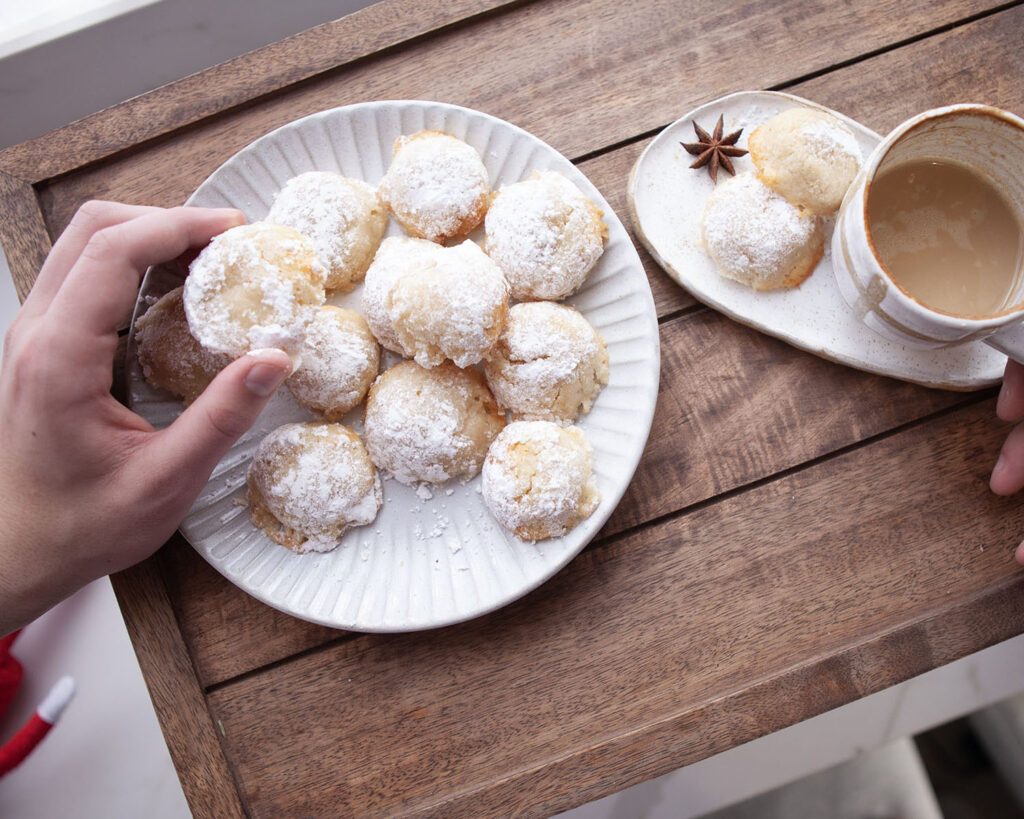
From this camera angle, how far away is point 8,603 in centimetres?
104

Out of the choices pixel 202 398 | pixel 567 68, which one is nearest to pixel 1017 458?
pixel 567 68

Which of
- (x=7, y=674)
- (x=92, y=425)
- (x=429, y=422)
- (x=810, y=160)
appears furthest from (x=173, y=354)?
(x=7, y=674)

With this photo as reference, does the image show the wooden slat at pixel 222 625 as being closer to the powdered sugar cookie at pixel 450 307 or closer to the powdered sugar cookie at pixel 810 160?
the powdered sugar cookie at pixel 450 307

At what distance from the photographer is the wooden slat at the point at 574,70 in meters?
1.25

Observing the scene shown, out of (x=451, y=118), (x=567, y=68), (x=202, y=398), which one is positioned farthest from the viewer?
(x=567, y=68)

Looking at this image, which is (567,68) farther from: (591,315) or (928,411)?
(928,411)

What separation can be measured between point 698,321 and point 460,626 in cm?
64

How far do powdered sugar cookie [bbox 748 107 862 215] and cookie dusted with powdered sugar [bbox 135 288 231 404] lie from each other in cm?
88

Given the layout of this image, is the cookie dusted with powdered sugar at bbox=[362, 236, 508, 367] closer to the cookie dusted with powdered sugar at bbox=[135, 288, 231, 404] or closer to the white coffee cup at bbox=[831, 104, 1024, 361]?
the cookie dusted with powdered sugar at bbox=[135, 288, 231, 404]

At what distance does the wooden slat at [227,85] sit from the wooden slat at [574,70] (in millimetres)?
20

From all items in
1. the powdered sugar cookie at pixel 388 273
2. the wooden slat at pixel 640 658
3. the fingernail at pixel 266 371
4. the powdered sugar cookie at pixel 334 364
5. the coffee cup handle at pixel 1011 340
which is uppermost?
the powdered sugar cookie at pixel 388 273

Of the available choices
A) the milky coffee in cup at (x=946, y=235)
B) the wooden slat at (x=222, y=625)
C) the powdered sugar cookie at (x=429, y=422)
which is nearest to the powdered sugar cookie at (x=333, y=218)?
the powdered sugar cookie at (x=429, y=422)

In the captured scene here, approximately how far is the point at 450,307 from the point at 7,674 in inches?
58.2

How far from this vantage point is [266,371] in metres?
0.92
